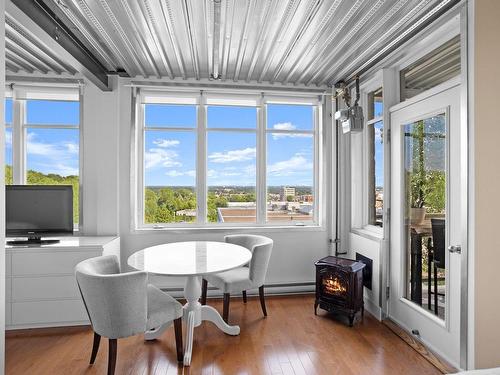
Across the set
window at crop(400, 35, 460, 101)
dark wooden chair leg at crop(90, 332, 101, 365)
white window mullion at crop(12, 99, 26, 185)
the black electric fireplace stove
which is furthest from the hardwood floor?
window at crop(400, 35, 460, 101)

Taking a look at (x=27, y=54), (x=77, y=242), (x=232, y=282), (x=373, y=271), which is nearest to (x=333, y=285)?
(x=373, y=271)

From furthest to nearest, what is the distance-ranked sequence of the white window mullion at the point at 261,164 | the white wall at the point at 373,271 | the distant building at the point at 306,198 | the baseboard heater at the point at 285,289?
the distant building at the point at 306,198, the white window mullion at the point at 261,164, the baseboard heater at the point at 285,289, the white wall at the point at 373,271

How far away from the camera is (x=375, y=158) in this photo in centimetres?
348

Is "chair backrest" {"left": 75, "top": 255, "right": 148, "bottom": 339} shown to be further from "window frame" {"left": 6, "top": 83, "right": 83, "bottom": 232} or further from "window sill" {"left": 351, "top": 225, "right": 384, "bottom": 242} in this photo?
"window sill" {"left": 351, "top": 225, "right": 384, "bottom": 242}

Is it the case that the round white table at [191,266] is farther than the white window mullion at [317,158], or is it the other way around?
the white window mullion at [317,158]

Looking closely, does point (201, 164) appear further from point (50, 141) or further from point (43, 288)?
point (43, 288)

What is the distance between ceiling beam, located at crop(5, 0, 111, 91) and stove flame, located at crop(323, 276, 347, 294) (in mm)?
3301

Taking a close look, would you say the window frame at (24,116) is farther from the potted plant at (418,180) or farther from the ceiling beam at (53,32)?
the potted plant at (418,180)

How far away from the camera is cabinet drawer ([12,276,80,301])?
9.64ft

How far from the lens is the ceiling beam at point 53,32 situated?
6.87 ft

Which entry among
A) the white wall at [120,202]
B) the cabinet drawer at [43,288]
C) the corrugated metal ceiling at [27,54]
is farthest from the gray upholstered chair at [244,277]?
the corrugated metal ceiling at [27,54]

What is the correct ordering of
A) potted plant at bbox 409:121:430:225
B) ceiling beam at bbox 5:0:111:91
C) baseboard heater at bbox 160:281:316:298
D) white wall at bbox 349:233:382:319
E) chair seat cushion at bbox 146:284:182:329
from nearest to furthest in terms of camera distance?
ceiling beam at bbox 5:0:111:91
chair seat cushion at bbox 146:284:182:329
potted plant at bbox 409:121:430:225
white wall at bbox 349:233:382:319
baseboard heater at bbox 160:281:316:298

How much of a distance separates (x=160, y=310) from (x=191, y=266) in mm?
390

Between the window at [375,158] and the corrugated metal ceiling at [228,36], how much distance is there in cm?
51
